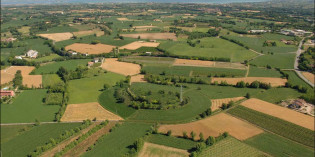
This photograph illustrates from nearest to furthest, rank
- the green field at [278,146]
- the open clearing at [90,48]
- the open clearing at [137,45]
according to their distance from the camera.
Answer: the green field at [278,146] < the open clearing at [90,48] < the open clearing at [137,45]

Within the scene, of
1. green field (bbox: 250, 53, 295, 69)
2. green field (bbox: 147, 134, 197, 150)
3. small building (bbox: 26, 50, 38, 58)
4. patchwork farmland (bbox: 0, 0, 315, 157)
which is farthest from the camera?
small building (bbox: 26, 50, 38, 58)

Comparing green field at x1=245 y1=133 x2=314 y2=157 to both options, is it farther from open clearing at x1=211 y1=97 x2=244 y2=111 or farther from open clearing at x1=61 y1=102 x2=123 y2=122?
open clearing at x1=61 y1=102 x2=123 y2=122

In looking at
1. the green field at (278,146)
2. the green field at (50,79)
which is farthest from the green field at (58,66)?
the green field at (278,146)

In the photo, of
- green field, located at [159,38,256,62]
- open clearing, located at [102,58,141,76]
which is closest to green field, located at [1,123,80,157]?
open clearing, located at [102,58,141,76]

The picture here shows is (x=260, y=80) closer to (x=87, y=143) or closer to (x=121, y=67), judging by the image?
(x=121, y=67)

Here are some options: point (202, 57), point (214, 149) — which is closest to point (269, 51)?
point (202, 57)

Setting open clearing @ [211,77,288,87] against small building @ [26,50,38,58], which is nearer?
open clearing @ [211,77,288,87]

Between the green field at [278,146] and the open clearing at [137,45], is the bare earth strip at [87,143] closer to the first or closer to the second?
the green field at [278,146]
